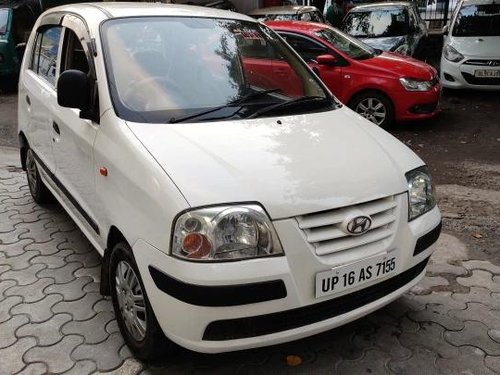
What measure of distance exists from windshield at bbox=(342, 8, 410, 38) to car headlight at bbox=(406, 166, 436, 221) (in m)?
7.96

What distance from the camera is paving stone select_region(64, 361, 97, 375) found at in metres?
2.63

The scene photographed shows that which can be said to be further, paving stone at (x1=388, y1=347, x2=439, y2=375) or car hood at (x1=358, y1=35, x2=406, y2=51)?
car hood at (x1=358, y1=35, x2=406, y2=51)

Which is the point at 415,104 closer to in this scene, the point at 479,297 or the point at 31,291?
the point at 479,297

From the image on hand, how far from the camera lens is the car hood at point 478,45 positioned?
8.51 meters

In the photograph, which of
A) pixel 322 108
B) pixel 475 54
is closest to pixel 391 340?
pixel 322 108

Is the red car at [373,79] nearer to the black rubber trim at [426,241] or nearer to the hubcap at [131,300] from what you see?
the black rubber trim at [426,241]

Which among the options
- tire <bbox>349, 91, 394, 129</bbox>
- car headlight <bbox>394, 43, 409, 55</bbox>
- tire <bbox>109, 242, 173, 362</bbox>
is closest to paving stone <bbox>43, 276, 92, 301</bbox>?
tire <bbox>109, 242, 173, 362</bbox>

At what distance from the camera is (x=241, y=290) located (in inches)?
84.6

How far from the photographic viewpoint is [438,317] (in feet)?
10.1

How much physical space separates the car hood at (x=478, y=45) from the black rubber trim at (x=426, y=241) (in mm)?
6792

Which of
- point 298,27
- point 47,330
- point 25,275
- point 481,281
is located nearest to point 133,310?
point 47,330

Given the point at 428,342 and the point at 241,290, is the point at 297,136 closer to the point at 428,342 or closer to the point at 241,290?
the point at 241,290

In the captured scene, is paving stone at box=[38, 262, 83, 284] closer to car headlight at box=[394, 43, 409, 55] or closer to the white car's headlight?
the white car's headlight

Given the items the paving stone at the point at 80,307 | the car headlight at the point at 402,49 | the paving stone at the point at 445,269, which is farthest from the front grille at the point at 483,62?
the paving stone at the point at 80,307
